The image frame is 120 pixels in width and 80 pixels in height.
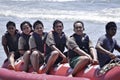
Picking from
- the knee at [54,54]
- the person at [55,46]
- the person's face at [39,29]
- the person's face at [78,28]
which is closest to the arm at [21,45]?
the person's face at [39,29]

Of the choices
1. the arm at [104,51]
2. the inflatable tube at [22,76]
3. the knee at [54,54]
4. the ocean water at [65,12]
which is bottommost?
the ocean water at [65,12]

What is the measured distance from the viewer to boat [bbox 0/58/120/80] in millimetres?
5574

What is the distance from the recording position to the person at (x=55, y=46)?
20.5 feet

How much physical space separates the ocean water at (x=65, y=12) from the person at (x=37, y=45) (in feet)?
19.3

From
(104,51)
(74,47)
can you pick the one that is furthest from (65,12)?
(104,51)

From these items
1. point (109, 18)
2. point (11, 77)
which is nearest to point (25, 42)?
point (11, 77)

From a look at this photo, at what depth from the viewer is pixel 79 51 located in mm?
5949

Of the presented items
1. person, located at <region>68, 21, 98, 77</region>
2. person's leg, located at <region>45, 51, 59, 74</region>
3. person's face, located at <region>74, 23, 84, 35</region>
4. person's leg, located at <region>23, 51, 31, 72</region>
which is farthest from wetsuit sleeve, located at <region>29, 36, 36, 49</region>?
person's face, located at <region>74, 23, 84, 35</region>

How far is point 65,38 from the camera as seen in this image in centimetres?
648

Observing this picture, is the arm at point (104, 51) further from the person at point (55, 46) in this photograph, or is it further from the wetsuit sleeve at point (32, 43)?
the wetsuit sleeve at point (32, 43)

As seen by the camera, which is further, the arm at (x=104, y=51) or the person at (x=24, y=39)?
the person at (x=24, y=39)

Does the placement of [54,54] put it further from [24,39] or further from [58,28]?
[24,39]

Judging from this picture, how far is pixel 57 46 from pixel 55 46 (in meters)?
0.05

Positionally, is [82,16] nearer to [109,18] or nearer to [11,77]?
[109,18]
